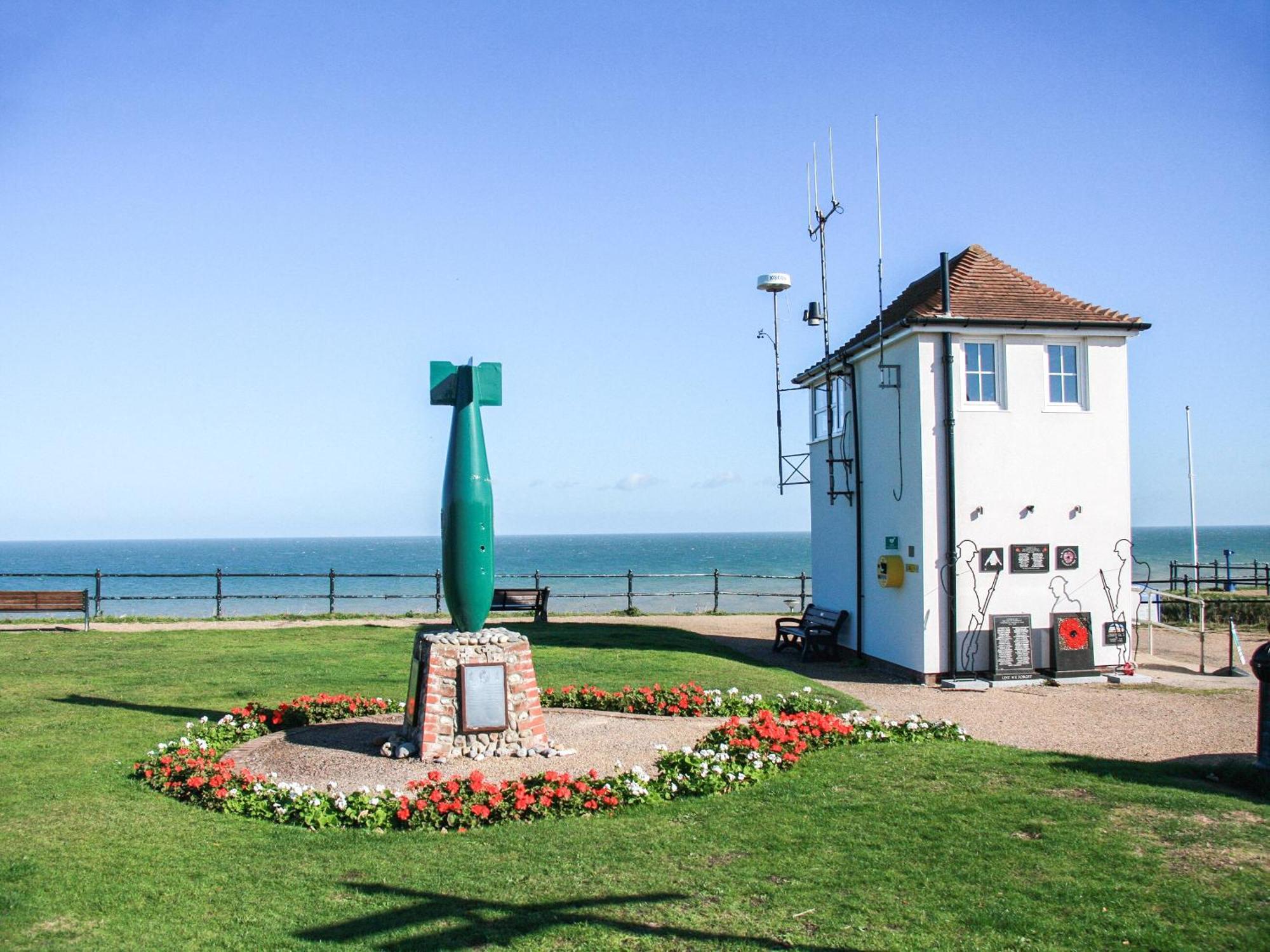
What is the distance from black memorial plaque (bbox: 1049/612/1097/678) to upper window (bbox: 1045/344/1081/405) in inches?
124

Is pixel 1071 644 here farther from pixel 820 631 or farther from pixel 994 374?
pixel 820 631

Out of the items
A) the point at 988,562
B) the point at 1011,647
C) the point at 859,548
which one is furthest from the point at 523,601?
the point at 1011,647

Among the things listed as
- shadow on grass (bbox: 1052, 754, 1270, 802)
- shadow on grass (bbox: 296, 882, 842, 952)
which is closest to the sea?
shadow on grass (bbox: 1052, 754, 1270, 802)

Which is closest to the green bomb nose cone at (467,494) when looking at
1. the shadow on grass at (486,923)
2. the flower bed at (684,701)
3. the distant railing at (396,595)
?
the flower bed at (684,701)

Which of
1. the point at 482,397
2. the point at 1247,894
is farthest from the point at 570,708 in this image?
the point at 1247,894

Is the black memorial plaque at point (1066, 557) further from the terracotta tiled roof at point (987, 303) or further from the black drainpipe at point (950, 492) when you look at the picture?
the terracotta tiled roof at point (987, 303)

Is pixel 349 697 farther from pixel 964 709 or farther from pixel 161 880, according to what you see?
pixel 964 709

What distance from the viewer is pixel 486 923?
516 centimetres

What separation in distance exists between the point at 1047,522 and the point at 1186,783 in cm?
731

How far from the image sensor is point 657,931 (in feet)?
16.4

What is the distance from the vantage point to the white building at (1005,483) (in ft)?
46.6

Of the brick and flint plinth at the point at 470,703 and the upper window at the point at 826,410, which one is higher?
the upper window at the point at 826,410

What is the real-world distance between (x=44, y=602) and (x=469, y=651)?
1471 centimetres

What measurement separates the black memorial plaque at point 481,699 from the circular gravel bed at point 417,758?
12.1 inches
